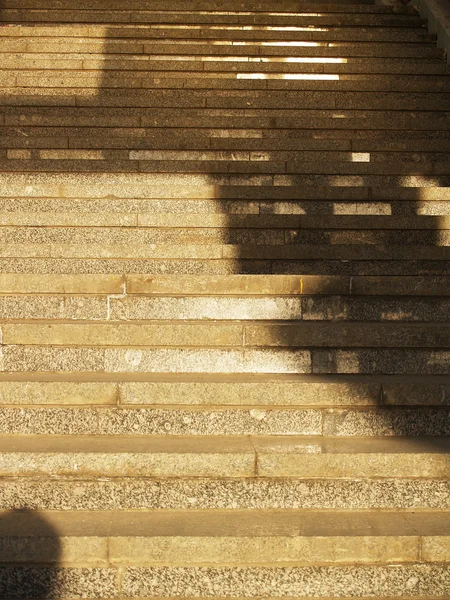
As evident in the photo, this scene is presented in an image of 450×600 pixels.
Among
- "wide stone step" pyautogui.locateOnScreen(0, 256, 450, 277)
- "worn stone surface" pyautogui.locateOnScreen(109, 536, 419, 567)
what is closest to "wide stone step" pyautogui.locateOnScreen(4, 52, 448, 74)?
"wide stone step" pyautogui.locateOnScreen(0, 256, 450, 277)

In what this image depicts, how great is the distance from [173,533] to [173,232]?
2820 mm

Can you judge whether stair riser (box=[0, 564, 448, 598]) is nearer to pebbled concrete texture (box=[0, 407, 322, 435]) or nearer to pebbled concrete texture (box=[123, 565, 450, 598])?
pebbled concrete texture (box=[123, 565, 450, 598])

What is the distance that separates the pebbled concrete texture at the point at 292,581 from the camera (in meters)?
2.94

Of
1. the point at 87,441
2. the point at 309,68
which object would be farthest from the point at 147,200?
the point at 309,68

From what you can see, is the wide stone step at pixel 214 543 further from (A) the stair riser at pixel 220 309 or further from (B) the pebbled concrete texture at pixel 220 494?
(A) the stair riser at pixel 220 309

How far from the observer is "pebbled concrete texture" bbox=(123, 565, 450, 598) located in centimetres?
294

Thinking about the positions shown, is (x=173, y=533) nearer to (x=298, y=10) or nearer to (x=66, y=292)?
(x=66, y=292)

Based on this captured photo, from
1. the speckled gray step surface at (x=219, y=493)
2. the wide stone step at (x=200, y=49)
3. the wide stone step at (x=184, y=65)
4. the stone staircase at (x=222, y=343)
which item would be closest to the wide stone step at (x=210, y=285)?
the stone staircase at (x=222, y=343)

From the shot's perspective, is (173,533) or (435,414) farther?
(435,414)

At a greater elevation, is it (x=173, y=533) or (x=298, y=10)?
(x=298, y=10)

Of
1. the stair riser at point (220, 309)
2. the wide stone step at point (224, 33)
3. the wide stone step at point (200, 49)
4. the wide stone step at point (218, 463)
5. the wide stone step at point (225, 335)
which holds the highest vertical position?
the wide stone step at point (224, 33)

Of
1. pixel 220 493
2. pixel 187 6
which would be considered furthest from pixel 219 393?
pixel 187 6

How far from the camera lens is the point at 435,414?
3615 mm

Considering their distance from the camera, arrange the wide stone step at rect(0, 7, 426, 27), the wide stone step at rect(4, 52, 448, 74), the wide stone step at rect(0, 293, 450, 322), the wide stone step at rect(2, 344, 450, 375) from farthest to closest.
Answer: the wide stone step at rect(0, 7, 426, 27) < the wide stone step at rect(4, 52, 448, 74) < the wide stone step at rect(0, 293, 450, 322) < the wide stone step at rect(2, 344, 450, 375)
